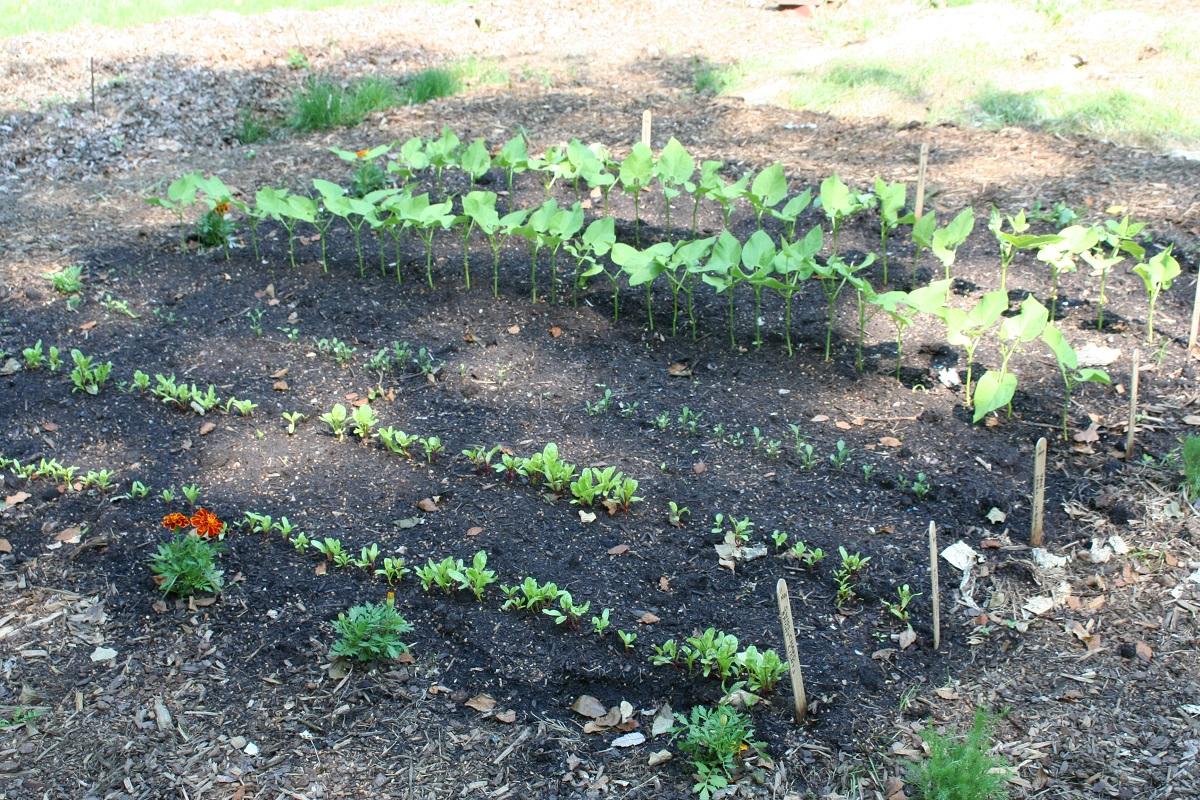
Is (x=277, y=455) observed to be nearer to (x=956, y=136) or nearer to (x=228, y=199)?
(x=228, y=199)

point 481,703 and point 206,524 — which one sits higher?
point 206,524

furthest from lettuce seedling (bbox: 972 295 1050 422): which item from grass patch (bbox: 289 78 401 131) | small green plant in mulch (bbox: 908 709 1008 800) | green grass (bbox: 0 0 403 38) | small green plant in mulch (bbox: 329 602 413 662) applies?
green grass (bbox: 0 0 403 38)

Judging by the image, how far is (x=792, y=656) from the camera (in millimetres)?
2533

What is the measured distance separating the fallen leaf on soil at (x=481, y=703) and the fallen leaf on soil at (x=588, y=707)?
206mm

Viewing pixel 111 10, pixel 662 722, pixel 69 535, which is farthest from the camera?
pixel 111 10

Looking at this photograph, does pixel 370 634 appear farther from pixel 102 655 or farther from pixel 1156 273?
pixel 1156 273

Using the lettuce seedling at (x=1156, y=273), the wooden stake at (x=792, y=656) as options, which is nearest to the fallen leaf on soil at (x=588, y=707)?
the wooden stake at (x=792, y=656)

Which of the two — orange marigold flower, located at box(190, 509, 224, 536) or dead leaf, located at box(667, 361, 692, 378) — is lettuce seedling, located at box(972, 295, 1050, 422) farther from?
orange marigold flower, located at box(190, 509, 224, 536)

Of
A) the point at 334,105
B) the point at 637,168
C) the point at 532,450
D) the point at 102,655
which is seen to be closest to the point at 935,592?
the point at 532,450

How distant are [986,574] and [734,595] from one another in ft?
2.41

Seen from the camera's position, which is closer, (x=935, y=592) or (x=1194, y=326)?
(x=935, y=592)

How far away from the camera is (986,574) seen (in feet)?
10.2

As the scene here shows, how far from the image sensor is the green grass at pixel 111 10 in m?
8.77

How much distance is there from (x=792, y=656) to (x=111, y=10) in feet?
29.4
